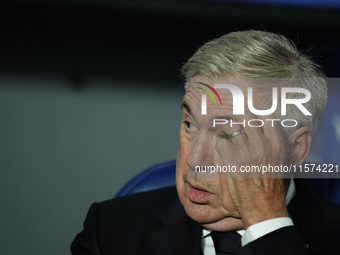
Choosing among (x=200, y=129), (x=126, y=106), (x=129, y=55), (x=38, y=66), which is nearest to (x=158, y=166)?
(x=200, y=129)

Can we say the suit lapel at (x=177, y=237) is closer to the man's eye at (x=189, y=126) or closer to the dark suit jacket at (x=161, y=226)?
the dark suit jacket at (x=161, y=226)

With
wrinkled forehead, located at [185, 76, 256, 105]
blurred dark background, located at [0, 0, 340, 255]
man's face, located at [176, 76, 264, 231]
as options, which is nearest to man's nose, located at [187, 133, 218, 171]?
man's face, located at [176, 76, 264, 231]

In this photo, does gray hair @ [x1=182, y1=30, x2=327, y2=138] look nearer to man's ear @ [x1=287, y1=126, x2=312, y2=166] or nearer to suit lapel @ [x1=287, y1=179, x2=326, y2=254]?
man's ear @ [x1=287, y1=126, x2=312, y2=166]

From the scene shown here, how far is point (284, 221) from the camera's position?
2.67ft

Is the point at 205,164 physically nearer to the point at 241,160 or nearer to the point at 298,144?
the point at 241,160

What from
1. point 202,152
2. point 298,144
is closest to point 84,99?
point 202,152

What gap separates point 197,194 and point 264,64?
0.40m

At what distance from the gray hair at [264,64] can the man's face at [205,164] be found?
0.05m

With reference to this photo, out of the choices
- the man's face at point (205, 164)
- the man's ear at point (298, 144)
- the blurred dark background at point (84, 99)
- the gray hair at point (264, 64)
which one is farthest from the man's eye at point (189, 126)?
the blurred dark background at point (84, 99)

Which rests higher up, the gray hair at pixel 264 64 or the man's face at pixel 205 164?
the gray hair at pixel 264 64

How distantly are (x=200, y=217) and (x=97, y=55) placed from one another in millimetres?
1051

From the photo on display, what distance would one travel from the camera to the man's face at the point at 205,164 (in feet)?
2.95

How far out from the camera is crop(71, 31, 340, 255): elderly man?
82cm

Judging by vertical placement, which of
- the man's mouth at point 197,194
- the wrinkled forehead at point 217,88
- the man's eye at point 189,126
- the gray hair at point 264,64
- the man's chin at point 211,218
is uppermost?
the gray hair at point 264,64
